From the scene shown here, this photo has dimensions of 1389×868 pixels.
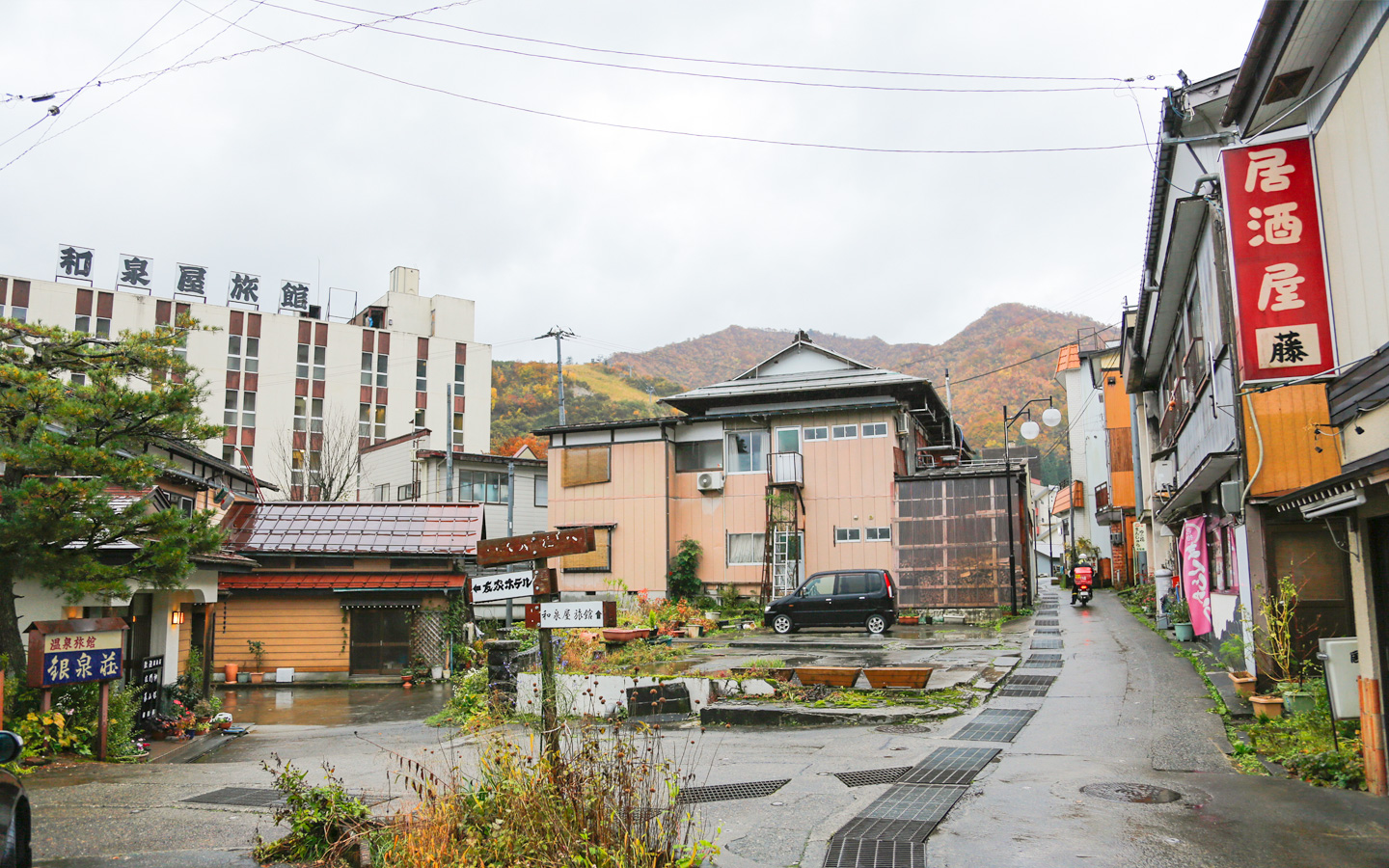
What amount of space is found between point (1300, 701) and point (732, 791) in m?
6.13

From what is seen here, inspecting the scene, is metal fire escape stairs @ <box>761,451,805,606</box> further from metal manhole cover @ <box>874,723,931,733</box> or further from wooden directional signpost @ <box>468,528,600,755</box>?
wooden directional signpost @ <box>468,528,600,755</box>

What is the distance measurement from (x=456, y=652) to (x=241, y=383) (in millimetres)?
37009

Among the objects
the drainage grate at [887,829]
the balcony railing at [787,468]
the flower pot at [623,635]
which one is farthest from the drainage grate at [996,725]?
the balcony railing at [787,468]

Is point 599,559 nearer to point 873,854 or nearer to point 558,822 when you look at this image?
point 873,854

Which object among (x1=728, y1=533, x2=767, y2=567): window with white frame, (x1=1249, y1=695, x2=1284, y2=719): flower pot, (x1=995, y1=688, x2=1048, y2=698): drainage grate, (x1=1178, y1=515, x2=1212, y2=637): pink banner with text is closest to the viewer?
(x1=1249, y1=695, x2=1284, y2=719): flower pot

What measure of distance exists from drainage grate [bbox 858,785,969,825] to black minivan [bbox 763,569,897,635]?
15295mm

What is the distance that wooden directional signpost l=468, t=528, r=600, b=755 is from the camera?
6801 mm

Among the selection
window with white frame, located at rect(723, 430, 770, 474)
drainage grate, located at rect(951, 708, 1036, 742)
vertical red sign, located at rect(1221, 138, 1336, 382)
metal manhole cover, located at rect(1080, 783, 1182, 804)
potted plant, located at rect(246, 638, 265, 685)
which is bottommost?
potted plant, located at rect(246, 638, 265, 685)

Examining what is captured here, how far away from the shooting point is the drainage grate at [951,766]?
26.2 feet

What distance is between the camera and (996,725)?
35.1 feet

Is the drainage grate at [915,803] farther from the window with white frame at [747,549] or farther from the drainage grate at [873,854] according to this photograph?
the window with white frame at [747,549]

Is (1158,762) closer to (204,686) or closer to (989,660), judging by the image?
(989,660)

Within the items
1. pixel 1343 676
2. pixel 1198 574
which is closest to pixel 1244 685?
pixel 1343 676

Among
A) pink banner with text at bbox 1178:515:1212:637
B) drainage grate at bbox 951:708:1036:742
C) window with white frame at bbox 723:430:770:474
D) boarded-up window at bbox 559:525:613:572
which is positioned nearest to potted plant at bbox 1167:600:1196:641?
pink banner with text at bbox 1178:515:1212:637
